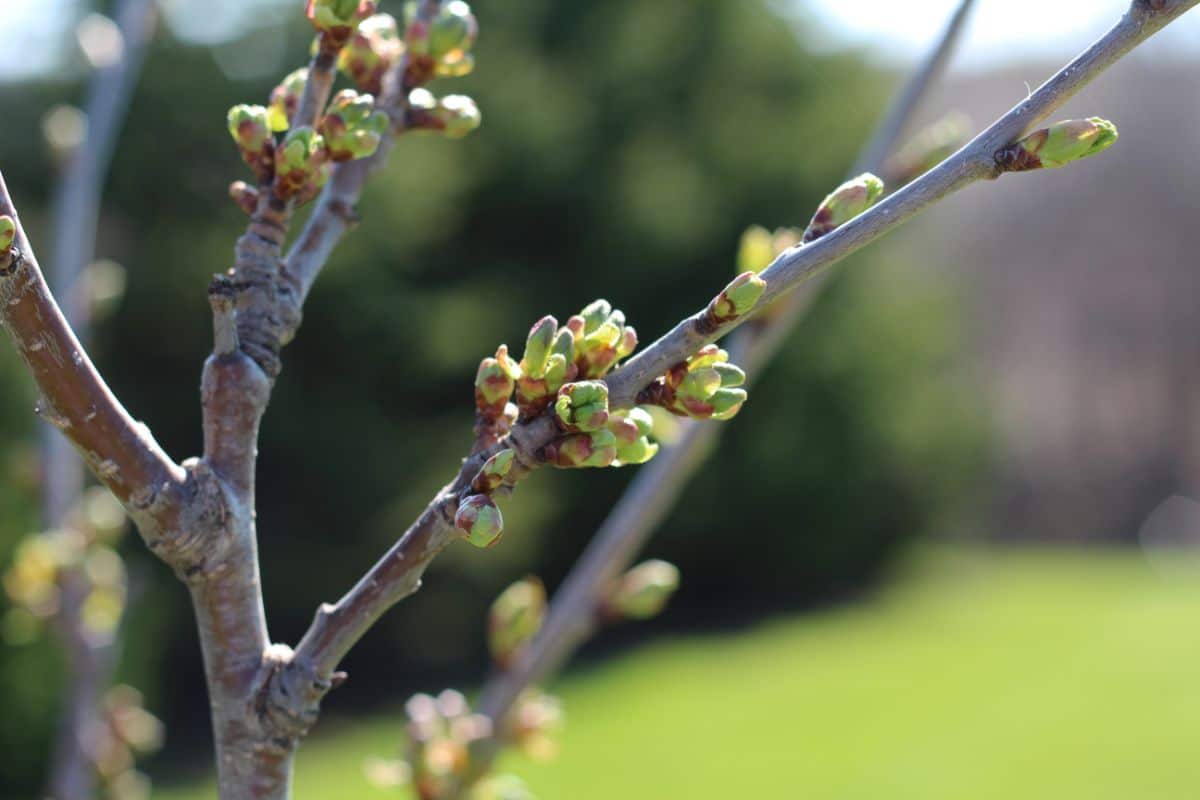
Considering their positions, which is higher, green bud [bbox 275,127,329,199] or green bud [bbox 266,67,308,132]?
green bud [bbox 266,67,308,132]

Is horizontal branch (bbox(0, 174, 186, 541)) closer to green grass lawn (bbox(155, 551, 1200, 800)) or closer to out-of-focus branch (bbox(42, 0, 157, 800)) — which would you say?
out-of-focus branch (bbox(42, 0, 157, 800))

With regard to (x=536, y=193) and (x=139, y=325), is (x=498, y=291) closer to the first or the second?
(x=536, y=193)

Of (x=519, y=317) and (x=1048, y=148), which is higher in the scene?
(x=519, y=317)

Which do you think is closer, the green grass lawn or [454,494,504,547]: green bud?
[454,494,504,547]: green bud

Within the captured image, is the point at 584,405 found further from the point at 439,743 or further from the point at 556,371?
the point at 439,743

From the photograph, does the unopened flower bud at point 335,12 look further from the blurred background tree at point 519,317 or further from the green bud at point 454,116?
the blurred background tree at point 519,317

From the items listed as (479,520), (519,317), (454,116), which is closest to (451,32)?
(454,116)

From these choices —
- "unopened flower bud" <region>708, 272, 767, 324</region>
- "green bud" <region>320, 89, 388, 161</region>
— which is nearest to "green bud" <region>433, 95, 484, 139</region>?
"green bud" <region>320, 89, 388, 161</region>
